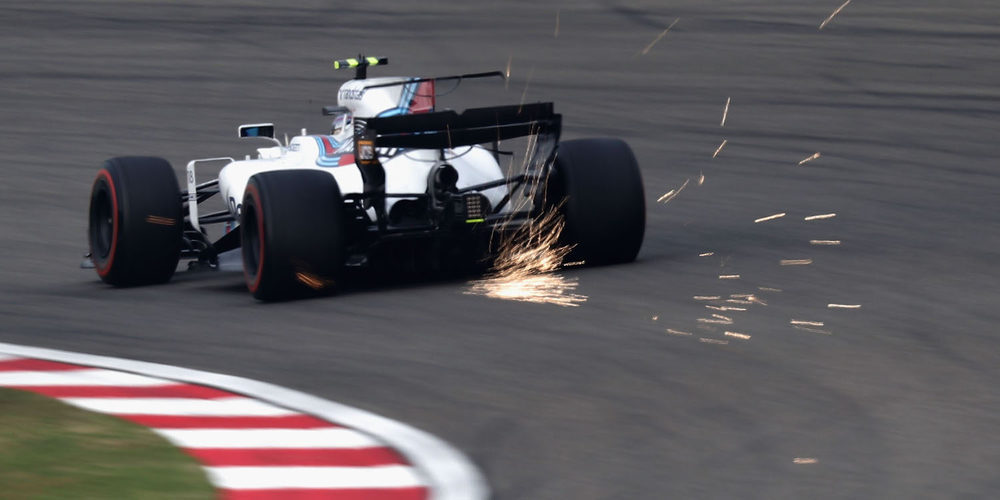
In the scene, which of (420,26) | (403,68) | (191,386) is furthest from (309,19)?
(191,386)

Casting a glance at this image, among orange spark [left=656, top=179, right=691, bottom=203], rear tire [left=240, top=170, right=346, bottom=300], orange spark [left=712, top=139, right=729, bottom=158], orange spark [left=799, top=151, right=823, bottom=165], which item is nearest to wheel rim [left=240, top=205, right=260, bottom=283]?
rear tire [left=240, top=170, right=346, bottom=300]

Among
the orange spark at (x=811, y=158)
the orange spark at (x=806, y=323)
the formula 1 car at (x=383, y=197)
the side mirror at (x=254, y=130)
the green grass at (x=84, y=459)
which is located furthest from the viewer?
the orange spark at (x=811, y=158)

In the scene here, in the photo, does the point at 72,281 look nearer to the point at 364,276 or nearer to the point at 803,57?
the point at 364,276

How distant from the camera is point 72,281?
10945 millimetres

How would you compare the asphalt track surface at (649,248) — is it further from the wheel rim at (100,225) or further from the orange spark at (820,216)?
the wheel rim at (100,225)

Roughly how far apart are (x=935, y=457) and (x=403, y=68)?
16.2 m

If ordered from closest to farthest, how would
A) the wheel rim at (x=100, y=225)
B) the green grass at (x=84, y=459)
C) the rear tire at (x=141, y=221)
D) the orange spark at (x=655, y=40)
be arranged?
1. the green grass at (x=84, y=459)
2. the rear tire at (x=141, y=221)
3. the wheel rim at (x=100, y=225)
4. the orange spark at (x=655, y=40)

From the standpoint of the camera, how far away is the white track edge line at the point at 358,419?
202 inches

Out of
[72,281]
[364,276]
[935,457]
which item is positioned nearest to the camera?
[935,457]

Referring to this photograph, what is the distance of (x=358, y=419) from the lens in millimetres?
6039

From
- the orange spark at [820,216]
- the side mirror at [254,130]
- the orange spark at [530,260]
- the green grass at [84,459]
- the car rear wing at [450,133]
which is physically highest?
the car rear wing at [450,133]

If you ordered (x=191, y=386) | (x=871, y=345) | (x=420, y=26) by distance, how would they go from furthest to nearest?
(x=420, y=26), (x=871, y=345), (x=191, y=386)

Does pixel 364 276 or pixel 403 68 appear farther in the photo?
pixel 403 68

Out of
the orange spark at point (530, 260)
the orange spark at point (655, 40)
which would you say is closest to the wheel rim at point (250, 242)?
the orange spark at point (530, 260)
